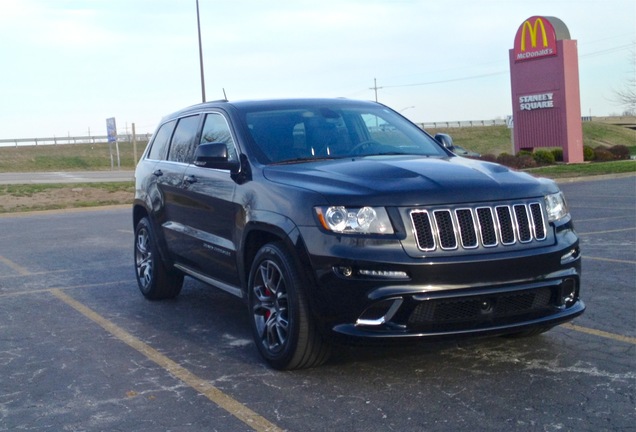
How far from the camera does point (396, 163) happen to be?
6.01m

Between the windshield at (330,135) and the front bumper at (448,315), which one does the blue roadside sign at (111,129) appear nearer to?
the windshield at (330,135)

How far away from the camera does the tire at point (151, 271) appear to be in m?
8.34

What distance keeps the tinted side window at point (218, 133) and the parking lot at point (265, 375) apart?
1.47 metres

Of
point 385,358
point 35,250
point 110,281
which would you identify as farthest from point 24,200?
point 385,358

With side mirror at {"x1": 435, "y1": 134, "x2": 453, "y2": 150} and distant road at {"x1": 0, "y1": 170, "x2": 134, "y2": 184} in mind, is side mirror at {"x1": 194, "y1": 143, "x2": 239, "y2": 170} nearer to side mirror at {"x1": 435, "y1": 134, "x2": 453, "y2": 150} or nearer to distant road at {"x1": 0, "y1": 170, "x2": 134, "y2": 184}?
side mirror at {"x1": 435, "y1": 134, "x2": 453, "y2": 150}

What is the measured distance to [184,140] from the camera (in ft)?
26.1

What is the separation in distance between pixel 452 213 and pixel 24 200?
20.7 metres

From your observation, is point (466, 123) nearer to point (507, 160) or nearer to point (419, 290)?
point (507, 160)

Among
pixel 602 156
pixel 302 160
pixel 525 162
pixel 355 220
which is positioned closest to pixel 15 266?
pixel 302 160

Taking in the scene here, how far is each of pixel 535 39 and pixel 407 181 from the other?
1206 inches

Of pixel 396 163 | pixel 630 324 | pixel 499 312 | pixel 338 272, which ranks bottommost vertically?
pixel 630 324

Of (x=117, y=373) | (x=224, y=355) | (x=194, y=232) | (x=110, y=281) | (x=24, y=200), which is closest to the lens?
(x=117, y=373)

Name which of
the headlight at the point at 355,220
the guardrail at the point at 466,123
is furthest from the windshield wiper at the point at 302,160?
the guardrail at the point at 466,123

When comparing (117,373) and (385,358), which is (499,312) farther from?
(117,373)
